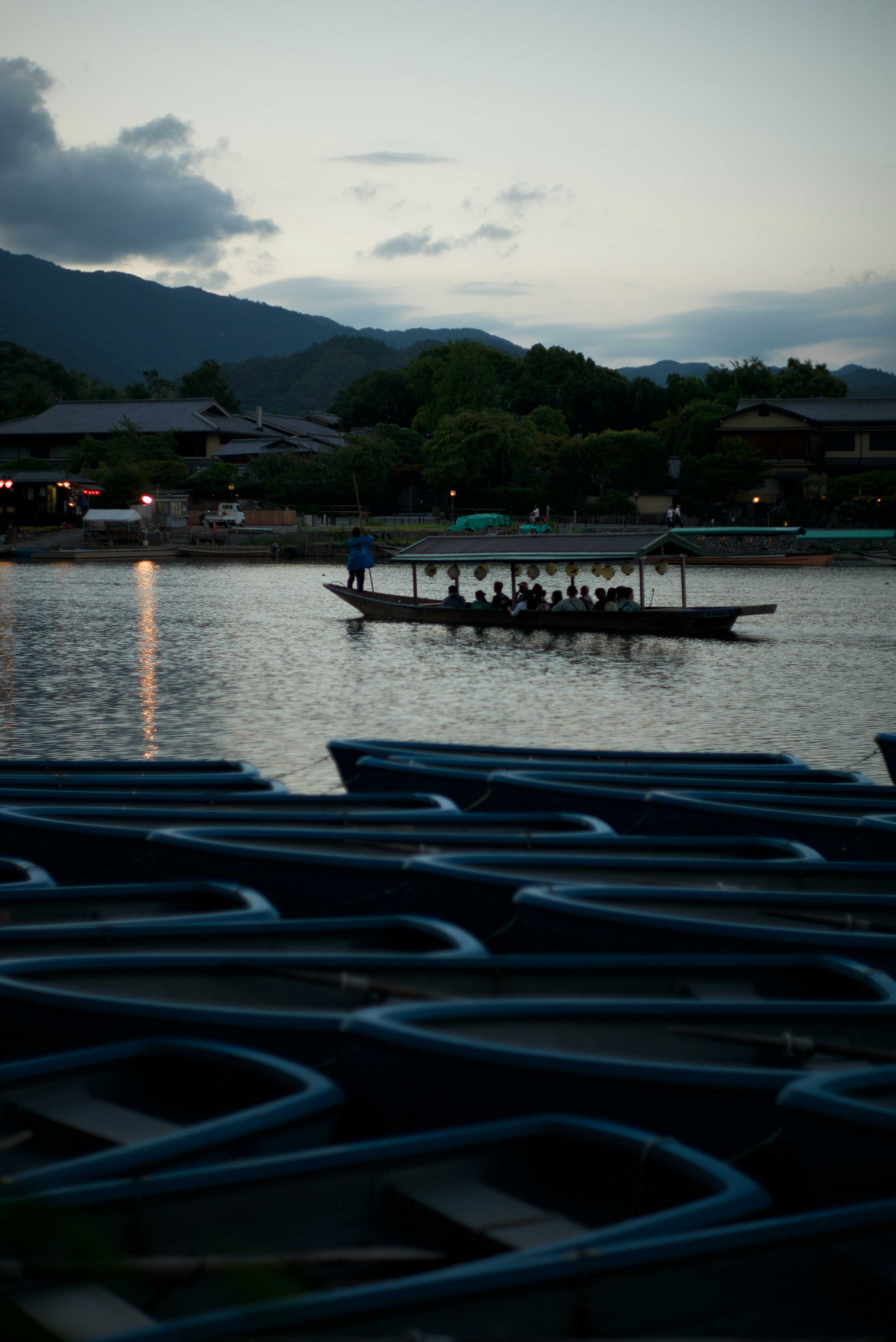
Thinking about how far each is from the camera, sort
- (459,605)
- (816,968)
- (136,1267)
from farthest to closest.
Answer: (459,605)
(816,968)
(136,1267)

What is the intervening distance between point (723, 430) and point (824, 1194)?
250ft

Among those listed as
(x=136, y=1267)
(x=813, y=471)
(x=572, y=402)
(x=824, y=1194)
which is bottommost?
(x=824, y=1194)

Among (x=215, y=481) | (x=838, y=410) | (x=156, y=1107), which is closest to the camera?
(x=156, y=1107)

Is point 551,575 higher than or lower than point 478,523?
lower

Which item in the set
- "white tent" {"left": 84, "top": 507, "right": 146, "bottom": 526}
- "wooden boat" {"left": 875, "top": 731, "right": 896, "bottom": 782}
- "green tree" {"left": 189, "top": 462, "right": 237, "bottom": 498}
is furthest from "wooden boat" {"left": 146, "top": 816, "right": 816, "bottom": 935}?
"green tree" {"left": 189, "top": 462, "right": 237, "bottom": 498}

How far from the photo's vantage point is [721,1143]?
371cm

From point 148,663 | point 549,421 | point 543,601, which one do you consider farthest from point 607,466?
point 148,663

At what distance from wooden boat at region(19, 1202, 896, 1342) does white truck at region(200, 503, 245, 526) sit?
70.0 metres

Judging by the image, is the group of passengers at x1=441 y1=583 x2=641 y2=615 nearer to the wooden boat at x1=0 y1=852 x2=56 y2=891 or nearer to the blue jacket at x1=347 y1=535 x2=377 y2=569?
the blue jacket at x1=347 y1=535 x2=377 y2=569

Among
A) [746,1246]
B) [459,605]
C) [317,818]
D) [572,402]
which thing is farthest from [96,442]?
[746,1246]

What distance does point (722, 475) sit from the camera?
7044 cm

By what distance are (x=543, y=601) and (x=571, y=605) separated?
153 centimetres

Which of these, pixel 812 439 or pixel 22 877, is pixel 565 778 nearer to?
pixel 22 877

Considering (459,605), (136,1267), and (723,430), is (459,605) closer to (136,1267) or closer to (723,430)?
(136,1267)
